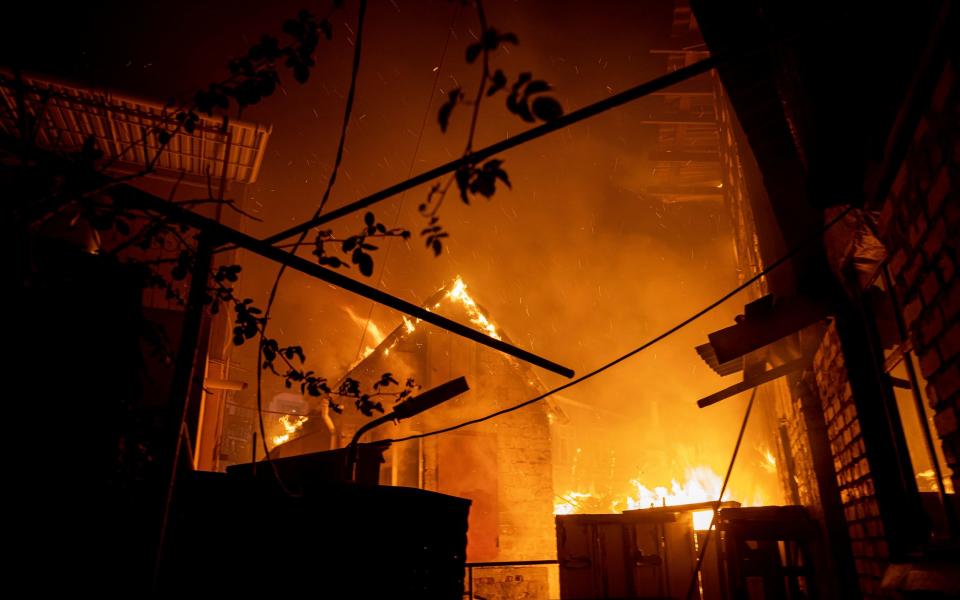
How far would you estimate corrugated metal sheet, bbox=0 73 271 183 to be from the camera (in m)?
8.51

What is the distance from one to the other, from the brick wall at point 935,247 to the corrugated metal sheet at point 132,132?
24.9ft

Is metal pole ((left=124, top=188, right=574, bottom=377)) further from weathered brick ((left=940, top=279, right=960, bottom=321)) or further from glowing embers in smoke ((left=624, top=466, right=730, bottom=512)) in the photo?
glowing embers in smoke ((left=624, top=466, right=730, bottom=512))

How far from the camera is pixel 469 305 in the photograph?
804 inches

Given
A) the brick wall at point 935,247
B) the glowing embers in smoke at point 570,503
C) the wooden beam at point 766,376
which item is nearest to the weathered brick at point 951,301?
the brick wall at point 935,247

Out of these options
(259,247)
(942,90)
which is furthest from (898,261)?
(259,247)

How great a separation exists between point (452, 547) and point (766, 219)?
5012 mm

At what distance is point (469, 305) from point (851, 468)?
16.0 metres

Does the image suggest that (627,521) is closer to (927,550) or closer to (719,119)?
(927,550)

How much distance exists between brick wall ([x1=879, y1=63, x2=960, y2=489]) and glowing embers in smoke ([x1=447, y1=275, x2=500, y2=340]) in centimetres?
1711

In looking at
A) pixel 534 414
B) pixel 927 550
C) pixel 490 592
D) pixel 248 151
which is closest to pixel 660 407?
pixel 534 414

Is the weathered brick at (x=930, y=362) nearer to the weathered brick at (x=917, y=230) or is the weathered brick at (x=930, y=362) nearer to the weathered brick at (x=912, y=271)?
the weathered brick at (x=912, y=271)

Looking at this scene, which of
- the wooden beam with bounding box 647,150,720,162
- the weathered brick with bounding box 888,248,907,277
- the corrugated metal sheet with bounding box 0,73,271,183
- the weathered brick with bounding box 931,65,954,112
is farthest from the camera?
the wooden beam with bounding box 647,150,720,162

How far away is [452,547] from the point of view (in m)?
3.68

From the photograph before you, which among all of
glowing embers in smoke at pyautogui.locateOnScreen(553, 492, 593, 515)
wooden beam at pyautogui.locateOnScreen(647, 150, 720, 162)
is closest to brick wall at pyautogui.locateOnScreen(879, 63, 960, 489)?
wooden beam at pyautogui.locateOnScreen(647, 150, 720, 162)
